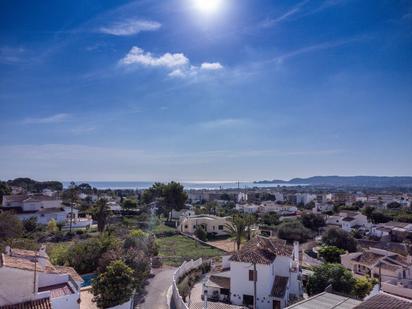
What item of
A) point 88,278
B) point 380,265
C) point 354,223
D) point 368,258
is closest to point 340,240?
point 368,258

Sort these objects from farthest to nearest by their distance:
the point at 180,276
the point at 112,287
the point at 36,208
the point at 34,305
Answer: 1. the point at 36,208
2. the point at 180,276
3. the point at 112,287
4. the point at 34,305

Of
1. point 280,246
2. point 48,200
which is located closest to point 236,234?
point 280,246

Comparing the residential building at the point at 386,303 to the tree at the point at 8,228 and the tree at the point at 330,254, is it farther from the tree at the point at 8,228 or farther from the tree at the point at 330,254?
the tree at the point at 8,228

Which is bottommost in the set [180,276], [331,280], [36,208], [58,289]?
[180,276]

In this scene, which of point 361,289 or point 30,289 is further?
point 361,289

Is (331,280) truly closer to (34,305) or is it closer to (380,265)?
(380,265)

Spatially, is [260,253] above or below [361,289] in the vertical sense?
above
